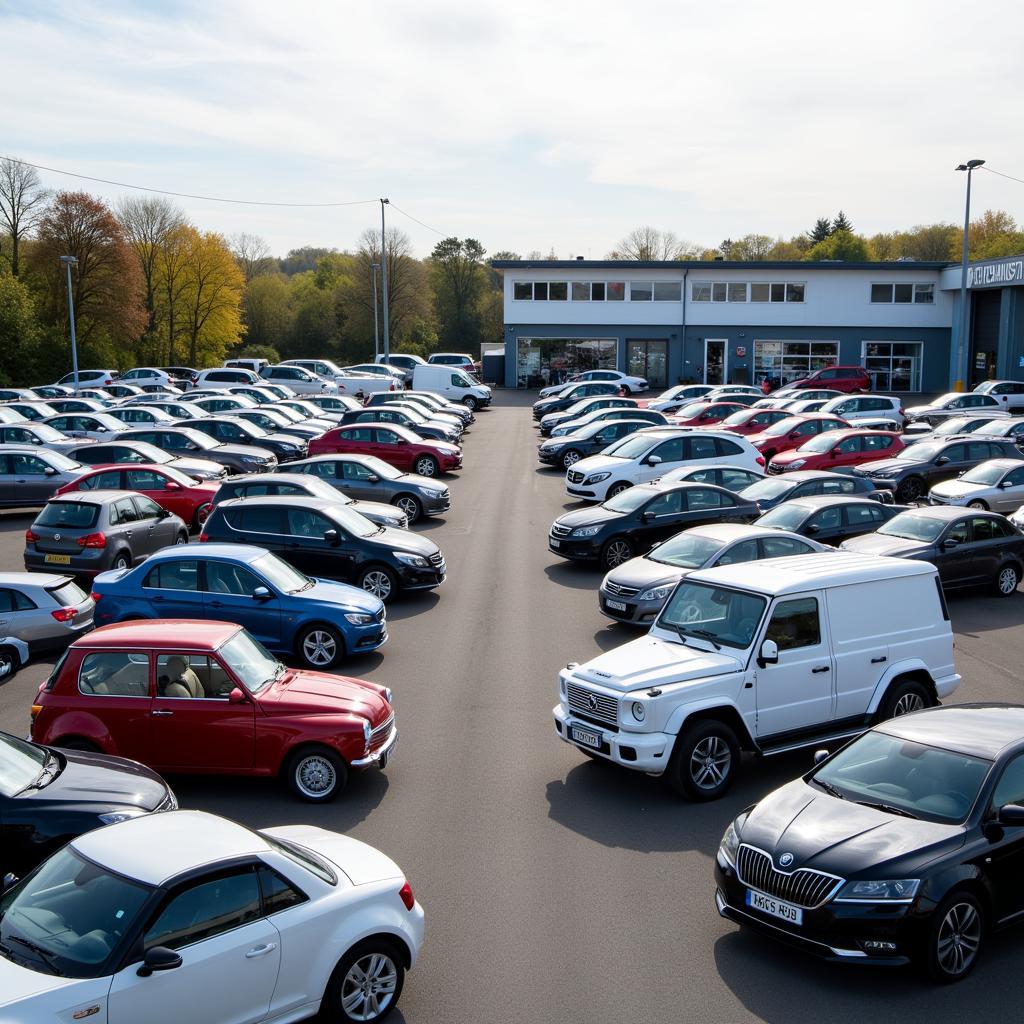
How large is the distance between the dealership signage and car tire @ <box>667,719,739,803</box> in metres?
44.6

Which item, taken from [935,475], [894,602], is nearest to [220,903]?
[894,602]

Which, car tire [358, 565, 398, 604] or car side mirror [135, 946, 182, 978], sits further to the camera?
car tire [358, 565, 398, 604]

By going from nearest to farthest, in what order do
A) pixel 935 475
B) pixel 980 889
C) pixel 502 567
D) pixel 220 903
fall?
1. pixel 220 903
2. pixel 980 889
3. pixel 502 567
4. pixel 935 475

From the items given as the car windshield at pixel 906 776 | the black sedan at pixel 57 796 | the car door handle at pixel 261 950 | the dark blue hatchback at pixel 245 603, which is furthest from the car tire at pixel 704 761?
the dark blue hatchback at pixel 245 603

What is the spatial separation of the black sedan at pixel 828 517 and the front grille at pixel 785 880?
11.2 m

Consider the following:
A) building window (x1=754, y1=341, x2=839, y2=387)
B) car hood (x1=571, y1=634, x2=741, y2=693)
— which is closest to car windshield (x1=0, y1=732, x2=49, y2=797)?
car hood (x1=571, y1=634, x2=741, y2=693)

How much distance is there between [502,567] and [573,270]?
40.9 meters

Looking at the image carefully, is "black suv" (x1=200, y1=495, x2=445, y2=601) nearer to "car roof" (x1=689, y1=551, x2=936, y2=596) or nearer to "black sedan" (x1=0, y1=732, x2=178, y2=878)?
"car roof" (x1=689, y1=551, x2=936, y2=596)

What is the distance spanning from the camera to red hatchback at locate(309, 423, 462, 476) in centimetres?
2725

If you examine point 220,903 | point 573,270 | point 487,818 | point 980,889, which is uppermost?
point 573,270

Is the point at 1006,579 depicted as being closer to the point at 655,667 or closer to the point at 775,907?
the point at 655,667

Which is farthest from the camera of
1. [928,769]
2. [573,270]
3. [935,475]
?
[573,270]

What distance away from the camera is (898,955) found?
6.30 m

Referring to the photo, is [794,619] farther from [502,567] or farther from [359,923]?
[502,567]
